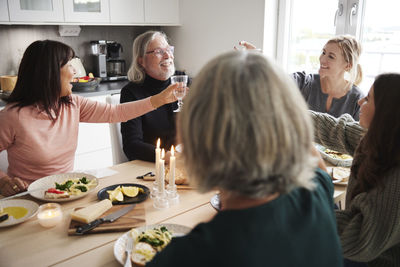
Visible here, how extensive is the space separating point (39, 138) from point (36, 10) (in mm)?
1778

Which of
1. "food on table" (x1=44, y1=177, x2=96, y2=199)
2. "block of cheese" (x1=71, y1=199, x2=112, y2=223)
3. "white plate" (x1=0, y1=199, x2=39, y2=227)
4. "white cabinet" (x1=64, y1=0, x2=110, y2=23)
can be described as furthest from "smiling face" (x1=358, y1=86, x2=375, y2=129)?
"white cabinet" (x1=64, y1=0, x2=110, y2=23)

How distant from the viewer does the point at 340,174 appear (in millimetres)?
1569

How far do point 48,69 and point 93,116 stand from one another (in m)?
0.40

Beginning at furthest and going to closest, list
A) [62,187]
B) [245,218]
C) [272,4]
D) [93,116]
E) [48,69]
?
[272,4] < [93,116] < [48,69] < [62,187] < [245,218]

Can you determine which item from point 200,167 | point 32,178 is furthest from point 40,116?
point 200,167

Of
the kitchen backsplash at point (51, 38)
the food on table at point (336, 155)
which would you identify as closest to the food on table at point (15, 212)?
the food on table at point (336, 155)

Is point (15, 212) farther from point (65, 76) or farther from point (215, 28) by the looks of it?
point (215, 28)

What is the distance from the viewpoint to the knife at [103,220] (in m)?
1.10

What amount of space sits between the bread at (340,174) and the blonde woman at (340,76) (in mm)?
751

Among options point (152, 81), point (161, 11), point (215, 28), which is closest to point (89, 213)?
point (152, 81)

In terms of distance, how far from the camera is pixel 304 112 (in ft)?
2.10

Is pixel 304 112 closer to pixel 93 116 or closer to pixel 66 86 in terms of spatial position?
pixel 66 86

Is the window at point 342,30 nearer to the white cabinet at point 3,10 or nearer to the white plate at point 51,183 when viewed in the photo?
the white plate at point 51,183

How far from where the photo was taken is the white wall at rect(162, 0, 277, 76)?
308 centimetres
